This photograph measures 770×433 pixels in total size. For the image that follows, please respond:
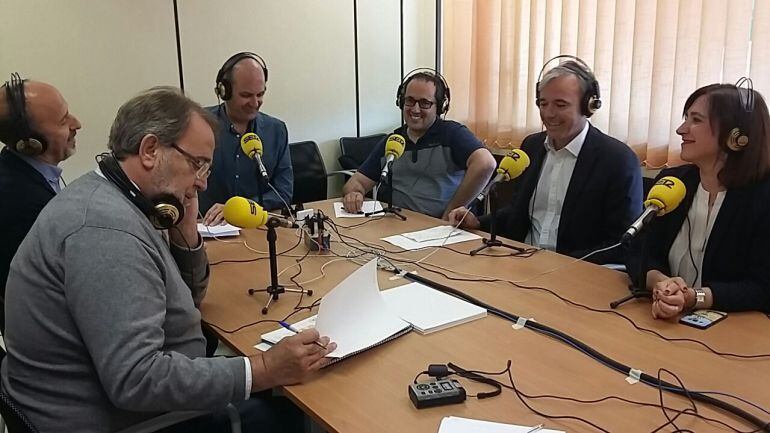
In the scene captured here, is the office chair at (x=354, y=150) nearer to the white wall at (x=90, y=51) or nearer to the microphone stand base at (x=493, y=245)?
the white wall at (x=90, y=51)

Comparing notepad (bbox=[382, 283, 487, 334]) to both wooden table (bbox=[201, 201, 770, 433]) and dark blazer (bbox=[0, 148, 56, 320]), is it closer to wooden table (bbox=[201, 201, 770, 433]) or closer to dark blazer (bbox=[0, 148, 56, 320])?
wooden table (bbox=[201, 201, 770, 433])

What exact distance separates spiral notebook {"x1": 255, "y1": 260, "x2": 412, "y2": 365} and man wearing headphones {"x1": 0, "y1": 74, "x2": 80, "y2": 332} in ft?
2.84

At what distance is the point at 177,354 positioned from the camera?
1.25 metres

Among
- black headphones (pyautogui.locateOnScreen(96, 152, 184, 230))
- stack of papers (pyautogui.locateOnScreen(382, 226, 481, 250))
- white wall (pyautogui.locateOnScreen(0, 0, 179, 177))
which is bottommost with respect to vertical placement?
stack of papers (pyautogui.locateOnScreen(382, 226, 481, 250))

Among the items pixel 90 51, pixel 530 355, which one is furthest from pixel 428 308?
pixel 90 51

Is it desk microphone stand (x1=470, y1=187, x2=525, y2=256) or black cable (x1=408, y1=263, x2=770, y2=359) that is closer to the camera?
black cable (x1=408, y1=263, x2=770, y2=359)

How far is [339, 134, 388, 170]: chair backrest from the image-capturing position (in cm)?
447

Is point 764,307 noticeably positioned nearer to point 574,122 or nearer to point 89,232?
point 574,122

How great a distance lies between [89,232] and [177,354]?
0.29 m

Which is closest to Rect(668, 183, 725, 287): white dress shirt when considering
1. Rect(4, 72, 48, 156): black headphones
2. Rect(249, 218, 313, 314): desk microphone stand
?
Rect(249, 218, 313, 314): desk microphone stand

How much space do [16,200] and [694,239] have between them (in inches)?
78.7

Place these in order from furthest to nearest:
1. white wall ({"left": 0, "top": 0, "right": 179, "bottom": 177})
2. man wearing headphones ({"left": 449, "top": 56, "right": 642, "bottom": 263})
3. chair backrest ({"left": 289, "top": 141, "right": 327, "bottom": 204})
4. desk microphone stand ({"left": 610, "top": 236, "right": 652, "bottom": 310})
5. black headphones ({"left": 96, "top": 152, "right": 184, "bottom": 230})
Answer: chair backrest ({"left": 289, "top": 141, "right": 327, "bottom": 204})
white wall ({"left": 0, "top": 0, "right": 179, "bottom": 177})
man wearing headphones ({"left": 449, "top": 56, "right": 642, "bottom": 263})
desk microphone stand ({"left": 610, "top": 236, "right": 652, "bottom": 310})
black headphones ({"left": 96, "top": 152, "right": 184, "bottom": 230})

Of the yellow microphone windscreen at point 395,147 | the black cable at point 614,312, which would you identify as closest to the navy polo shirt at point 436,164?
the yellow microphone windscreen at point 395,147

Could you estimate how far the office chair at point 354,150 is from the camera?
176 inches
